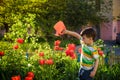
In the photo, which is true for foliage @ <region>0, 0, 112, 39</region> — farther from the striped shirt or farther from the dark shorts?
the striped shirt

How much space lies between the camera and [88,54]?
7.56 metres

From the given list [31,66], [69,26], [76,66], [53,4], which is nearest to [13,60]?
[31,66]

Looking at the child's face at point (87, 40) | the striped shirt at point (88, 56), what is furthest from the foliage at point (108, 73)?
the child's face at point (87, 40)

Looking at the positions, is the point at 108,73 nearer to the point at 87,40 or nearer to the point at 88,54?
the point at 88,54

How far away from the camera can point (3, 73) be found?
7.99m

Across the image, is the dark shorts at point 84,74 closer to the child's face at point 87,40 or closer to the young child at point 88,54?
the young child at point 88,54

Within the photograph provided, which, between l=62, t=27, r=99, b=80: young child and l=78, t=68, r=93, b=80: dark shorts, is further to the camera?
l=78, t=68, r=93, b=80: dark shorts

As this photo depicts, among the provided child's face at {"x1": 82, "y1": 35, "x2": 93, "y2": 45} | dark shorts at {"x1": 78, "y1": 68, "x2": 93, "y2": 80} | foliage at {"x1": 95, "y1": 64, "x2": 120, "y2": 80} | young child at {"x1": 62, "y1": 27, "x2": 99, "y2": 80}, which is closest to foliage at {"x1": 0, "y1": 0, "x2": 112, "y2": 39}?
foliage at {"x1": 95, "y1": 64, "x2": 120, "y2": 80}

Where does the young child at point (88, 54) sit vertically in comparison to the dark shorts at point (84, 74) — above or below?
above

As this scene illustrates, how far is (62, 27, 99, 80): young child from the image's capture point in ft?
24.0

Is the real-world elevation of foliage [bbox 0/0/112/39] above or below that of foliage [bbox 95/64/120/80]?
below

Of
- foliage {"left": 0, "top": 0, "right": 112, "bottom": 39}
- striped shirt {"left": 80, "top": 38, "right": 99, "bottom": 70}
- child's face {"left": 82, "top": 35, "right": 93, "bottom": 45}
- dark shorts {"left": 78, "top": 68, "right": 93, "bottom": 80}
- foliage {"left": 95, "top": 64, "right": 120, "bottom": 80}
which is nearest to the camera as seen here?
child's face {"left": 82, "top": 35, "right": 93, "bottom": 45}

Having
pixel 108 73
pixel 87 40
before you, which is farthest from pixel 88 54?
pixel 108 73

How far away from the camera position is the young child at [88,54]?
24.0 ft
